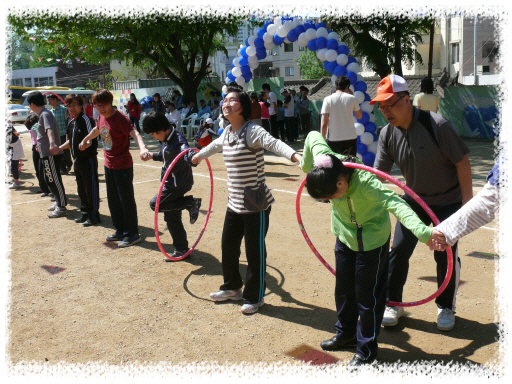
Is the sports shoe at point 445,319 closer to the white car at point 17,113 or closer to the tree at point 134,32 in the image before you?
the tree at point 134,32

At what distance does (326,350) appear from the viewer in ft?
12.8

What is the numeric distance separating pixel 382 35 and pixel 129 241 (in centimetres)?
1147

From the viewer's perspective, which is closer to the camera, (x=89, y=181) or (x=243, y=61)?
(x=89, y=181)

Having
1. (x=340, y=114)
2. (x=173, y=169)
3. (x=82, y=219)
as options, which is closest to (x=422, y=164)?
(x=173, y=169)

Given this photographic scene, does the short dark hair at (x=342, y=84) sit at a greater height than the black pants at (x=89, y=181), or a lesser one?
greater

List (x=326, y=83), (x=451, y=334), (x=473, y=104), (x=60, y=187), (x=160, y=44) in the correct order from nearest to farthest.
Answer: (x=451, y=334) < (x=60, y=187) < (x=473, y=104) < (x=160, y=44) < (x=326, y=83)

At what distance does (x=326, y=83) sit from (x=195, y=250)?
27.7m

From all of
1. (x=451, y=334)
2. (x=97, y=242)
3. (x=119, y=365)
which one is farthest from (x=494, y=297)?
(x=97, y=242)

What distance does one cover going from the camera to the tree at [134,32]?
59.8 ft

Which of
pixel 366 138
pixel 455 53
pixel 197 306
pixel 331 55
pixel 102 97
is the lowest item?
pixel 197 306

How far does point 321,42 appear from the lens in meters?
11.8

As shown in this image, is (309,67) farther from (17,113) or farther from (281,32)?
(281,32)

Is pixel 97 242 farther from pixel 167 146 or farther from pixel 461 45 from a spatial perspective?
pixel 461 45

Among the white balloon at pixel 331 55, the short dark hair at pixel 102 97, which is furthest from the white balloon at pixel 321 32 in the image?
the short dark hair at pixel 102 97
